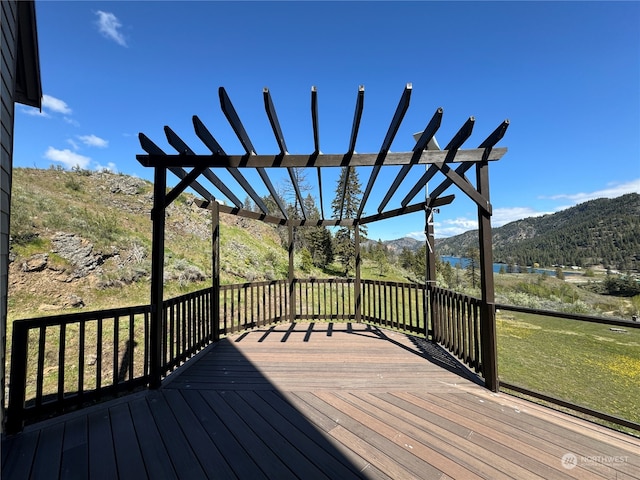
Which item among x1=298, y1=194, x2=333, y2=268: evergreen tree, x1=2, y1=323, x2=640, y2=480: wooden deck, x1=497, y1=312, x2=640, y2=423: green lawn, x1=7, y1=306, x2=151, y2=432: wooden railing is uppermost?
x1=298, y1=194, x2=333, y2=268: evergreen tree

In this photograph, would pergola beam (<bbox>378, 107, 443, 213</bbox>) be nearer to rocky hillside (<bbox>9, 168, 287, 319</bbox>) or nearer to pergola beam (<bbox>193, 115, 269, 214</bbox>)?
pergola beam (<bbox>193, 115, 269, 214</bbox>)

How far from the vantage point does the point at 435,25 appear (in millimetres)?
5238

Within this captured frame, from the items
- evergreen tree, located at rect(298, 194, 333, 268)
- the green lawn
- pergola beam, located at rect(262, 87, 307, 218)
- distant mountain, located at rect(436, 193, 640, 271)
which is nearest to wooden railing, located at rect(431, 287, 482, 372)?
the green lawn

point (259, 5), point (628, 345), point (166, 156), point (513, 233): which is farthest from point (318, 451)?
point (513, 233)

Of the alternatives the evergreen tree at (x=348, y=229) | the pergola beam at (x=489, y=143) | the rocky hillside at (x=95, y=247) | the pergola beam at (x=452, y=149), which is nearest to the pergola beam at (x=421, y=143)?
the pergola beam at (x=452, y=149)

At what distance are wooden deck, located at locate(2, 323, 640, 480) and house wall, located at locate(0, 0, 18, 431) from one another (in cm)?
76

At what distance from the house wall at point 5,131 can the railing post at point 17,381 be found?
0.05 metres

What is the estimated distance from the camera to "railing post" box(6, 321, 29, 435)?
1.92 metres

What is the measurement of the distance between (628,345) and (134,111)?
20.8 m

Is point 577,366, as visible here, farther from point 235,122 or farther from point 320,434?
point 235,122

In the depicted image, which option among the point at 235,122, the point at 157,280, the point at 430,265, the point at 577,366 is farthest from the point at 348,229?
the point at 235,122

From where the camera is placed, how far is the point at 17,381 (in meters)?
1.98

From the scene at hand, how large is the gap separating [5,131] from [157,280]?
1668 mm

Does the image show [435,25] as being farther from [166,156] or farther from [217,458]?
[217,458]
